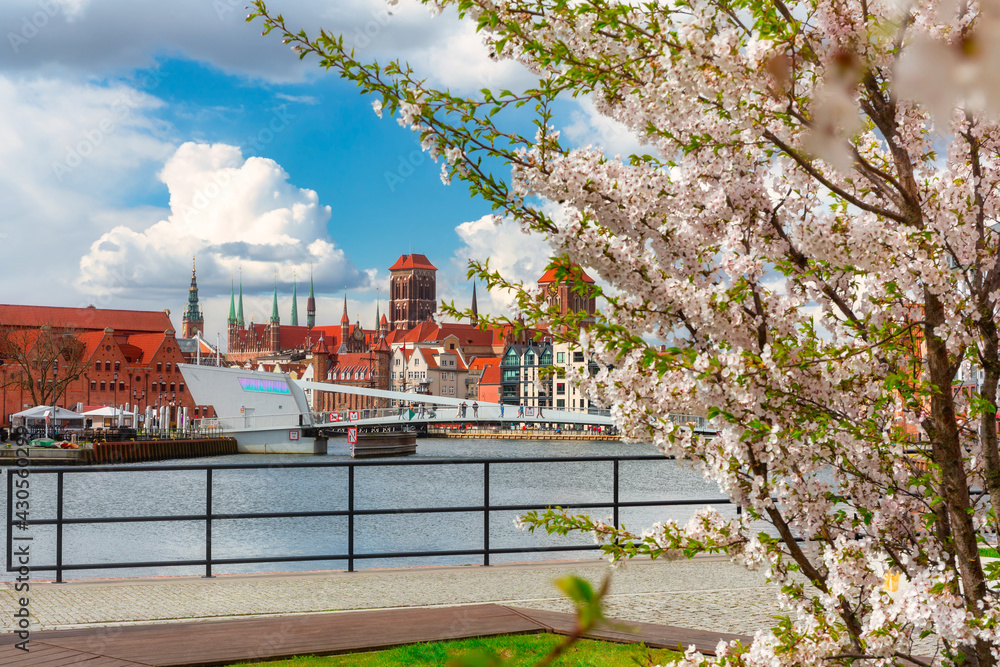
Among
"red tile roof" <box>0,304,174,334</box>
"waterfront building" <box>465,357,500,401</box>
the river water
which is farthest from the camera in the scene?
"waterfront building" <box>465,357,500,401</box>

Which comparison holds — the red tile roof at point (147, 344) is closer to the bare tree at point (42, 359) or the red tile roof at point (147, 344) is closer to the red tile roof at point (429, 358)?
the bare tree at point (42, 359)

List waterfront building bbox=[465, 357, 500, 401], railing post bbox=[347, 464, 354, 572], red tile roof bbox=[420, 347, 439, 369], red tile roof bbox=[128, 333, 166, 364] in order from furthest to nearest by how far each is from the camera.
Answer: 1. red tile roof bbox=[420, 347, 439, 369]
2. waterfront building bbox=[465, 357, 500, 401]
3. red tile roof bbox=[128, 333, 166, 364]
4. railing post bbox=[347, 464, 354, 572]

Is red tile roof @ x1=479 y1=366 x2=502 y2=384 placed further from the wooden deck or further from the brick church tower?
the wooden deck

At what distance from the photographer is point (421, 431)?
98000 mm

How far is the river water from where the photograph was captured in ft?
56.1

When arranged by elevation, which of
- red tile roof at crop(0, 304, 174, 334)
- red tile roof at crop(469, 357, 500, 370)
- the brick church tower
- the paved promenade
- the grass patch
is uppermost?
the brick church tower

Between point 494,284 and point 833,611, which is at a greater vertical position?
point 494,284

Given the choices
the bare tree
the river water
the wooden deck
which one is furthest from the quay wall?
the wooden deck

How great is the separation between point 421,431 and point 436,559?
8150cm

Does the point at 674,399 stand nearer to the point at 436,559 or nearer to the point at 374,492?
the point at 436,559

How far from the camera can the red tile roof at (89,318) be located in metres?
106

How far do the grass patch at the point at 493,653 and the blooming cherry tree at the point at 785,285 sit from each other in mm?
1610

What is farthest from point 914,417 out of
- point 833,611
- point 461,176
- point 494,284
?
point 461,176

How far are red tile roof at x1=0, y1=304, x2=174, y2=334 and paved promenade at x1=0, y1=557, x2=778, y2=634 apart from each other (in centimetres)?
10577
